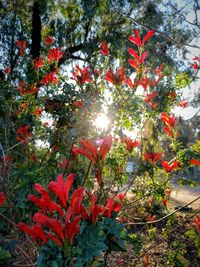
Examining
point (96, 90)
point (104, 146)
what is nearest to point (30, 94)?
point (96, 90)

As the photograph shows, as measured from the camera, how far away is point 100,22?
8.28 meters

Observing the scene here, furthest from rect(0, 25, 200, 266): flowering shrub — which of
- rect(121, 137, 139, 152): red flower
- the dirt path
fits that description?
the dirt path

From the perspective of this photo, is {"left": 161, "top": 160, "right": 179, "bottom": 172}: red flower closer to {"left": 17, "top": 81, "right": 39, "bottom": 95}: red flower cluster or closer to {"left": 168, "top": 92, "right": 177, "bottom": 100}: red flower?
{"left": 168, "top": 92, "right": 177, "bottom": 100}: red flower

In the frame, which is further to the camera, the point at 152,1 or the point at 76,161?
the point at 152,1

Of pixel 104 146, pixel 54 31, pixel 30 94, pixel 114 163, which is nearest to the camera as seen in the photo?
pixel 104 146

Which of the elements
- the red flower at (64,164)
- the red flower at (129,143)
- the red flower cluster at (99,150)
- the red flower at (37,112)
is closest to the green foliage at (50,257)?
the red flower cluster at (99,150)

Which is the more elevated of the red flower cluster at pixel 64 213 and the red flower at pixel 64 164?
the red flower at pixel 64 164

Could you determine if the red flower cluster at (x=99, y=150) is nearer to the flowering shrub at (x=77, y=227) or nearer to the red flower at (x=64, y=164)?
the flowering shrub at (x=77, y=227)

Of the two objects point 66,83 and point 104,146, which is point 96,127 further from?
point 104,146

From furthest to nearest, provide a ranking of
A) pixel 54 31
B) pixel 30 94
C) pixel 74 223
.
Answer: pixel 54 31 < pixel 30 94 < pixel 74 223

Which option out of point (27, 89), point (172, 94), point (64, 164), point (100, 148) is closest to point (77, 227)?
point (100, 148)

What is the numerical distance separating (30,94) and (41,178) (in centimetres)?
104

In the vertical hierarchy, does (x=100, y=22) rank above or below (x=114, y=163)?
above

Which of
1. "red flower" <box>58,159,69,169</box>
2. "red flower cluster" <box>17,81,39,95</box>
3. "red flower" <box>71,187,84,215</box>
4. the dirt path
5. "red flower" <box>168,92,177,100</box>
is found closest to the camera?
"red flower" <box>71,187,84,215</box>
